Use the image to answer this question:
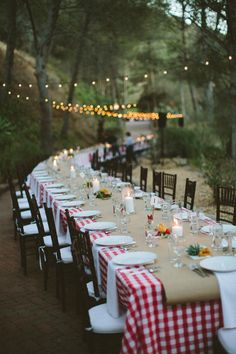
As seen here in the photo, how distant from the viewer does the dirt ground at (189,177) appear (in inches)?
426

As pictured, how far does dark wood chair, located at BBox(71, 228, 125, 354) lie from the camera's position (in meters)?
3.57

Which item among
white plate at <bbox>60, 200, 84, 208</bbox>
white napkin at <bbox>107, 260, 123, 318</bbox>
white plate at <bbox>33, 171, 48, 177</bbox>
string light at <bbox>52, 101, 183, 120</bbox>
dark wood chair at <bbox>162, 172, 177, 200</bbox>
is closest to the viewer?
white napkin at <bbox>107, 260, 123, 318</bbox>

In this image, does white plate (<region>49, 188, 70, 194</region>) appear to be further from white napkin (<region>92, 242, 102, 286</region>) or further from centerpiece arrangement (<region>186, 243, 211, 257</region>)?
centerpiece arrangement (<region>186, 243, 211, 257</region>)

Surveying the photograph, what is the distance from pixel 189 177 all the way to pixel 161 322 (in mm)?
13014

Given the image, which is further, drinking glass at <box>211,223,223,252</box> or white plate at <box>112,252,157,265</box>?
drinking glass at <box>211,223,223,252</box>

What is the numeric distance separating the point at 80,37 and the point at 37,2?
337 centimetres

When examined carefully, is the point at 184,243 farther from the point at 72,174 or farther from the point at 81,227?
the point at 72,174

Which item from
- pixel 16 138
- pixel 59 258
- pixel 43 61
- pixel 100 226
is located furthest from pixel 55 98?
pixel 100 226

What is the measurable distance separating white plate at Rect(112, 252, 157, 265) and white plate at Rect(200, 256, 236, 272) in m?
0.41

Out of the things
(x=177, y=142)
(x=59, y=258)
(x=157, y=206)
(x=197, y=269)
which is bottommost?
(x=59, y=258)

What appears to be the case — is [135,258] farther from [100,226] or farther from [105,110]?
[105,110]

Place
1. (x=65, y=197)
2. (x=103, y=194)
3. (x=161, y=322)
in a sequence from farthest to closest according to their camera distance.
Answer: (x=65, y=197), (x=103, y=194), (x=161, y=322)

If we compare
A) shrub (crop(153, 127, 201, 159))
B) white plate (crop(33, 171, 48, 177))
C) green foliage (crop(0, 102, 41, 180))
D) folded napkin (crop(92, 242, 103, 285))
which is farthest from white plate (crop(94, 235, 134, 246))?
shrub (crop(153, 127, 201, 159))

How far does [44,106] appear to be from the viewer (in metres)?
17.9
